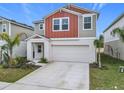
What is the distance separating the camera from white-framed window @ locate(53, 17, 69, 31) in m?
17.7

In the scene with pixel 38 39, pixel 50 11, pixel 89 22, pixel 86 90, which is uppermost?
pixel 50 11

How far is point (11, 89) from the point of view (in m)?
7.62

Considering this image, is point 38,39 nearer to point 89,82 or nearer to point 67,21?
point 67,21

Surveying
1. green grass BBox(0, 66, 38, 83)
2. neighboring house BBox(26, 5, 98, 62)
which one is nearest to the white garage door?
neighboring house BBox(26, 5, 98, 62)

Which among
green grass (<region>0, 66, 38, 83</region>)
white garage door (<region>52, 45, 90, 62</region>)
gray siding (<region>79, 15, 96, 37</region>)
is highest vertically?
gray siding (<region>79, 15, 96, 37</region>)

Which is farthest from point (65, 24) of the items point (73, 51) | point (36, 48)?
point (36, 48)

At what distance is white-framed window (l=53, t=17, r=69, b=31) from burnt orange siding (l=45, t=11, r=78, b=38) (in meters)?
0.36

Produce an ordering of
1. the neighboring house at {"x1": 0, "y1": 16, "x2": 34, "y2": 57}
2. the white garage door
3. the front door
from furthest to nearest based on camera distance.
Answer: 1. the neighboring house at {"x1": 0, "y1": 16, "x2": 34, "y2": 57}
2. the front door
3. the white garage door

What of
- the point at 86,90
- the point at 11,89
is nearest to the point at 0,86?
the point at 11,89

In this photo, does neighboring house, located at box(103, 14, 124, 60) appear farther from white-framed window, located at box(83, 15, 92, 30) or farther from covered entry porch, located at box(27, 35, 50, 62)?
covered entry porch, located at box(27, 35, 50, 62)

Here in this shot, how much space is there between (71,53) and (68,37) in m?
1.88

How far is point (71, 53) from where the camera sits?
1770 cm

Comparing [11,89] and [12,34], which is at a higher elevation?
[12,34]

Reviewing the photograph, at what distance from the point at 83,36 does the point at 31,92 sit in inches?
439
